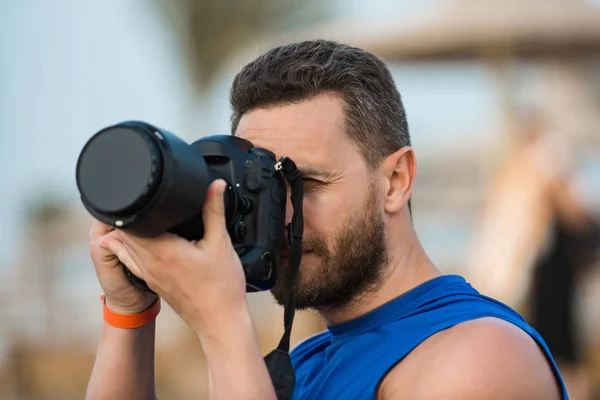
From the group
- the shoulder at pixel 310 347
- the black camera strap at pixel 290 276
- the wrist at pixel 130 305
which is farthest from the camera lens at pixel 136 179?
the shoulder at pixel 310 347

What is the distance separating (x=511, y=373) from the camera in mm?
1479

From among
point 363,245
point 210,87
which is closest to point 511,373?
point 363,245

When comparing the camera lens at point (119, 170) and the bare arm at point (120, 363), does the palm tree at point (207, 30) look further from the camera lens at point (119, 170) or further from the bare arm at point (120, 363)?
the camera lens at point (119, 170)

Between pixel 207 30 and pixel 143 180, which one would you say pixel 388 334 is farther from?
pixel 207 30

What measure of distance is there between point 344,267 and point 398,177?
270 millimetres

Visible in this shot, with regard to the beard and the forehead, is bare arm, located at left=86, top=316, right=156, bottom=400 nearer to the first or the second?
the beard

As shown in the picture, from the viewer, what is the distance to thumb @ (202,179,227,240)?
4.69 ft

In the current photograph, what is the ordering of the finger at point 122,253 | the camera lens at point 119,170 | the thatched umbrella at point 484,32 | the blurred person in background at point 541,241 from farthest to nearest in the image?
the thatched umbrella at point 484,32 < the blurred person in background at point 541,241 < the finger at point 122,253 < the camera lens at point 119,170

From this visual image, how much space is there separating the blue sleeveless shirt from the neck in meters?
0.03

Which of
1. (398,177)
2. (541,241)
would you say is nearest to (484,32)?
(541,241)

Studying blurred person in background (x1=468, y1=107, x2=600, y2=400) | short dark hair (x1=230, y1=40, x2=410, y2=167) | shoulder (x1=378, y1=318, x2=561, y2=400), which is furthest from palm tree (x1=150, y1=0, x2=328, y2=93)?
shoulder (x1=378, y1=318, x2=561, y2=400)

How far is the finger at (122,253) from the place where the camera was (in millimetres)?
1561

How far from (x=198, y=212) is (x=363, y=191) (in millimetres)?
490

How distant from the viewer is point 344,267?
1.76m
